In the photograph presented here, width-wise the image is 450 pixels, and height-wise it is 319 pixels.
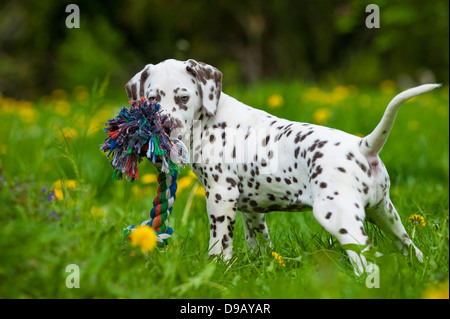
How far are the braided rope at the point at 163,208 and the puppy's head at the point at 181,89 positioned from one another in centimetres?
25

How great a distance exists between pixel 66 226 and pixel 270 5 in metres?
14.5

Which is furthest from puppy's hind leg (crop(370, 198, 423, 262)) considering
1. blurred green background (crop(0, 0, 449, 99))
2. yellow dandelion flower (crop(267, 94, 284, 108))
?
blurred green background (crop(0, 0, 449, 99))

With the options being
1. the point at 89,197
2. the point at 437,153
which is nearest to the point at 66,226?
the point at 89,197

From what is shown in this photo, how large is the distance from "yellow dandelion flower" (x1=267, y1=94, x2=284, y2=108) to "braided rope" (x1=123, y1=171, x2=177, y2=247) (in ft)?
10.8

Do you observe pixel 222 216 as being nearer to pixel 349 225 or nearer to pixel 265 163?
pixel 265 163

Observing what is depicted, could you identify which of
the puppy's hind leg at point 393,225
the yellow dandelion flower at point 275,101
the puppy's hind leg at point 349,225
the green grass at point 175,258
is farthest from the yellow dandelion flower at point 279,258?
the yellow dandelion flower at point 275,101

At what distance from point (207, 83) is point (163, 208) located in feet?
2.37

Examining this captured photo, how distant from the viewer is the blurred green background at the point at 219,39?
15.5 metres

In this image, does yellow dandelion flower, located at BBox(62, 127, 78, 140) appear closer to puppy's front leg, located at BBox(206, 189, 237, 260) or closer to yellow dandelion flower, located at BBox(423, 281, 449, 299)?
puppy's front leg, located at BBox(206, 189, 237, 260)

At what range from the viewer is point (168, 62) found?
9.41 feet

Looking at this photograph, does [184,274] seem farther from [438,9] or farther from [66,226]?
[438,9]

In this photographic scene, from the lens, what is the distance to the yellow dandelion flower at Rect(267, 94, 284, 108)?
234 inches

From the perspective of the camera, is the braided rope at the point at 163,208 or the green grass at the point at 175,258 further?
the braided rope at the point at 163,208

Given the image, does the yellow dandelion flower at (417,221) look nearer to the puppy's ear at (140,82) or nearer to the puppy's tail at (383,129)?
the puppy's tail at (383,129)
